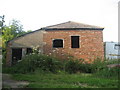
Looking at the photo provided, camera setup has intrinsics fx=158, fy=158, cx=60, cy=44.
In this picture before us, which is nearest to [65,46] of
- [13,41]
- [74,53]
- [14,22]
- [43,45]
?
[74,53]

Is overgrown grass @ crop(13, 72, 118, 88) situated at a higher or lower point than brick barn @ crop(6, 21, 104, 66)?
lower

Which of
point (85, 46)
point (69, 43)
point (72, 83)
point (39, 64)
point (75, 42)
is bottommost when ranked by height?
point (72, 83)

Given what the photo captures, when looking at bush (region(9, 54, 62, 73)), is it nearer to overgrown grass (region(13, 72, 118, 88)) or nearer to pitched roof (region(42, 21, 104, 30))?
overgrown grass (region(13, 72, 118, 88))

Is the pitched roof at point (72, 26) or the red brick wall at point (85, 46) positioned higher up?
the pitched roof at point (72, 26)

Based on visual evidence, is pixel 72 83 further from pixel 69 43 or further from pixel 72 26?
pixel 72 26

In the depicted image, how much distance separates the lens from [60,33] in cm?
1612

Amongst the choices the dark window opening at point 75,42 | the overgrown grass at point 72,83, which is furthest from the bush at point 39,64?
the dark window opening at point 75,42

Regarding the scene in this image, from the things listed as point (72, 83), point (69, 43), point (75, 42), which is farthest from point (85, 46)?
point (72, 83)

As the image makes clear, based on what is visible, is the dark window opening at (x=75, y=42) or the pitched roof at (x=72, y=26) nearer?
the pitched roof at (x=72, y=26)

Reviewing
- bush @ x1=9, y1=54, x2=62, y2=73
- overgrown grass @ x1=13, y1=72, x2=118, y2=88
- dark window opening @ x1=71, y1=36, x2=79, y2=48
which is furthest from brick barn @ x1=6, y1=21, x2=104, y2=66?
overgrown grass @ x1=13, y1=72, x2=118, y2=88

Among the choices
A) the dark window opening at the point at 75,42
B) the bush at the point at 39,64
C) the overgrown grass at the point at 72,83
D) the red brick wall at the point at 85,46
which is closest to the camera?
the overgrown grass at the point at 72,83

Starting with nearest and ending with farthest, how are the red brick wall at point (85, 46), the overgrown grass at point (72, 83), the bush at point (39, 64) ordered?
the overgrown grass at point (72, 83)
the bush at point (39, 64)
the red brick wall at point (85, 46)

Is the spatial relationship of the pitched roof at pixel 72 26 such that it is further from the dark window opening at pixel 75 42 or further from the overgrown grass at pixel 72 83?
the overgrown grass at pixel 72 83

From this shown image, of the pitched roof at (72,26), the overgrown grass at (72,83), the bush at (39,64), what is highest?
the pitched roof at (72,26)
